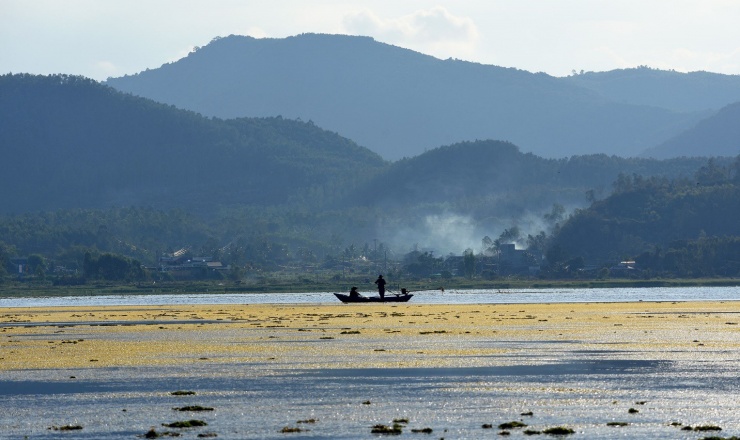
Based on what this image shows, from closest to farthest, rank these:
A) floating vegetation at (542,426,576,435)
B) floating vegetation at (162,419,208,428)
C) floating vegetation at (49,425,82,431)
→ floating vegetation at (542,426,576,435)
floating vegetation at (49,425,82,431)
floating vegetation at (162,419,208,428)

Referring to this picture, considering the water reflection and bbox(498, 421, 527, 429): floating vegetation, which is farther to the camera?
the water reflection

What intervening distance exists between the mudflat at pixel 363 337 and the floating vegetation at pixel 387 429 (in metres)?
13.8

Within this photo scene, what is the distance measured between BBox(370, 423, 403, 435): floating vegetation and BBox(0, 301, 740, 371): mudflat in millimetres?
13811

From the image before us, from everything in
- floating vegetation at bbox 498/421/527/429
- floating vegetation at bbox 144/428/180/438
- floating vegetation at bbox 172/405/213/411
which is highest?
floating vegetation at bbox 172/405/213/411

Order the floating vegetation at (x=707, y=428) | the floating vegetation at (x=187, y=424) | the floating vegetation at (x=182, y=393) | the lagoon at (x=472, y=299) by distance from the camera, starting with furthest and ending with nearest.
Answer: the lagoon at (x=472, y=299)
the floating vegetation at (x=182, y=393)
the floating vegetation at (x=187, y=424)
the floating vegetation at (x=707, y=428)

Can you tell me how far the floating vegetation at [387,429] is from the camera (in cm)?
3014

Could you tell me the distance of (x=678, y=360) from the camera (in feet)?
147

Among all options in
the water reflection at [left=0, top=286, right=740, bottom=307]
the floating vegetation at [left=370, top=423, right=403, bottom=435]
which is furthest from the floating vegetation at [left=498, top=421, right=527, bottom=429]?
the water reflection at [left=0, top=286, right=740, bottom=307]

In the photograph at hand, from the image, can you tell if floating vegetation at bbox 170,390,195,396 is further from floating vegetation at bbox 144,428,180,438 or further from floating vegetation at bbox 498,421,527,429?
floating vegetation at bbox 498,421,527,429

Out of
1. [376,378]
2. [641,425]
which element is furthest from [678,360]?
A: [641,425]

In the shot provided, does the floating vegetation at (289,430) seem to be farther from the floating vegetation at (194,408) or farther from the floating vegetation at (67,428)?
the floating vegetation at (67,428)

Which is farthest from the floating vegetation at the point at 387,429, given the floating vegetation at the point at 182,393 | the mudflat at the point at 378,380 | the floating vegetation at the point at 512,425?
the floating vegetation at the point at 182,393

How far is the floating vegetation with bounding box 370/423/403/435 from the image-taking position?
30.1 meters

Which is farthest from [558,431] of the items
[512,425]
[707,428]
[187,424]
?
[187,424]
